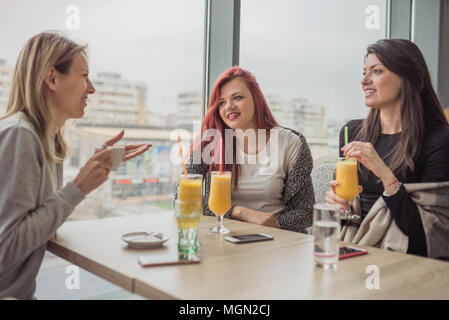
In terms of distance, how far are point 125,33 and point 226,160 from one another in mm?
1033

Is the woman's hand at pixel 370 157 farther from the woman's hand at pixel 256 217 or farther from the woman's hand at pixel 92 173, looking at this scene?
the woman's hand at pixel 92 173

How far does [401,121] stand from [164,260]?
60.7 inches

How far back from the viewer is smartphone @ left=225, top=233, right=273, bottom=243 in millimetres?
Result: 1424

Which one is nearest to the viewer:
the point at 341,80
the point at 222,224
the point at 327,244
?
A: the point at 327,244

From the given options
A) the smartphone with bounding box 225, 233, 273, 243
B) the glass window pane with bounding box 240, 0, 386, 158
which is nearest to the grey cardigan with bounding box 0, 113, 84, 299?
the smartphone with bounding box 225, 233, 273, 243

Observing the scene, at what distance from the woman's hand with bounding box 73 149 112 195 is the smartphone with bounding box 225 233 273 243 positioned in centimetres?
51

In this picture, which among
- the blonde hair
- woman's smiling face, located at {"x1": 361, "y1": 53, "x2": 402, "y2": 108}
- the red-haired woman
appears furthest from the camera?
the red-haired woman

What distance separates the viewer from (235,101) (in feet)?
7.79

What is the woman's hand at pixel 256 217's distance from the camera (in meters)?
1.95

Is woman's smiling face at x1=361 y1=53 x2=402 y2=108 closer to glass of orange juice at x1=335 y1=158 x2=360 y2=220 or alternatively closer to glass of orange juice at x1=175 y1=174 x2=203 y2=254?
glass of orange juice at x1=335 y1=158 x2=360 y2=220

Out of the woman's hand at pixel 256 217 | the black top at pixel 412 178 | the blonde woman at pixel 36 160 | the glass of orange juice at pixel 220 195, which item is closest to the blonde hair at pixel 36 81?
the blonde woman at pixel 36 160

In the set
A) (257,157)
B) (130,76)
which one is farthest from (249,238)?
(130,76)
